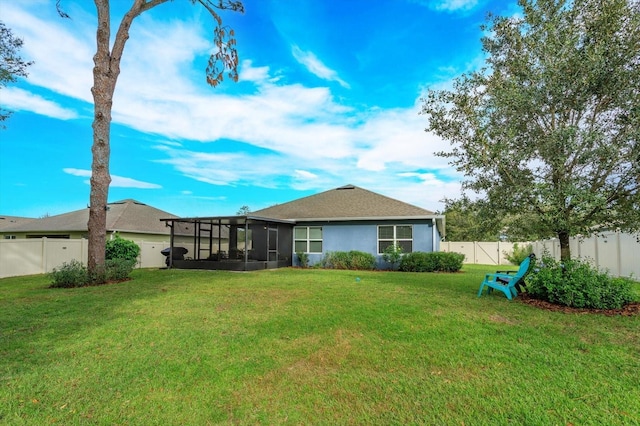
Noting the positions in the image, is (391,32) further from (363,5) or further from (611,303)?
(611,303)

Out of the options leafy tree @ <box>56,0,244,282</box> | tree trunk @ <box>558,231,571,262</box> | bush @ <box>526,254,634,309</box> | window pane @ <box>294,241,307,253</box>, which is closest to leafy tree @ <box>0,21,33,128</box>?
leafy tree @ <box>56,0,244,282</box>

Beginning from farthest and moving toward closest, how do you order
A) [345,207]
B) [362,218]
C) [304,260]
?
[345,207] < [304,260] < [362,218]

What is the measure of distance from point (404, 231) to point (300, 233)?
523cm

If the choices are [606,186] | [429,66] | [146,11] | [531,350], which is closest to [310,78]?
[429,66]

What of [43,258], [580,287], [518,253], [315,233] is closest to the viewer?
[580,287]

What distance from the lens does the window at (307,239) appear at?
16859 millimetres

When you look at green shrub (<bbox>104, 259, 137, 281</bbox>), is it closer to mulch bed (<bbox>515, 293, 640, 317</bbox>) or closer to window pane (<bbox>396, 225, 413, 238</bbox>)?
mulch bed (<bbox>515, 293, 640, 317</bbox>)

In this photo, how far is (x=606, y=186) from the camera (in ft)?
21.4

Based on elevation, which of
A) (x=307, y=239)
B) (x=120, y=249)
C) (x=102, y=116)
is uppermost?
(x=102, y=116)

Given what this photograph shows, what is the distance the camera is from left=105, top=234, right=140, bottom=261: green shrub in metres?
14.0

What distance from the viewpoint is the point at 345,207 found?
17.2 metres

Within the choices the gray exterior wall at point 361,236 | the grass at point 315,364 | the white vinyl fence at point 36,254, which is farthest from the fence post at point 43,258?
the gray exterior wall at point 361,236

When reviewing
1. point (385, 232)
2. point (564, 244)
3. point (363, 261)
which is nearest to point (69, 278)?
point (363, 261)

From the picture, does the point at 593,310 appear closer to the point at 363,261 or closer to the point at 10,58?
the point at 363,261
